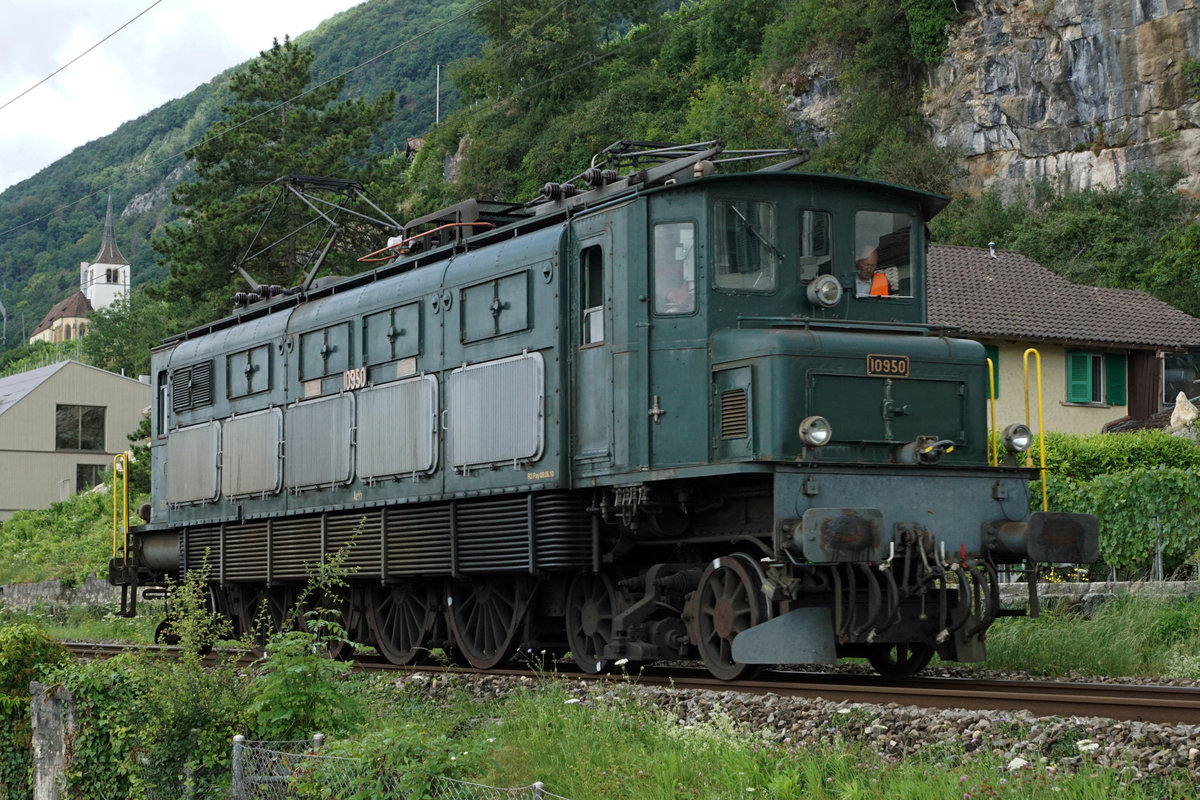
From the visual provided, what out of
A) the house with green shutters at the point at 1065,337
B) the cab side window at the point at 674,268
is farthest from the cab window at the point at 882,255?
the house with green shutters at the point at 1065,337

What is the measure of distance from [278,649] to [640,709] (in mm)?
2730

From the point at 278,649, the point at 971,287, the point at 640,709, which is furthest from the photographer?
the point at 971,287

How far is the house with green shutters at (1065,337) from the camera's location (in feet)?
110

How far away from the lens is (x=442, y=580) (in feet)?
48.4

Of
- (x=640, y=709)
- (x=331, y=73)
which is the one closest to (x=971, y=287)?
(x=640, y=709)

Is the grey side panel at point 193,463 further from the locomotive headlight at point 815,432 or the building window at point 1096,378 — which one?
the building window at point 1096,378

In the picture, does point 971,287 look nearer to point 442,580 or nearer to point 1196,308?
point 1196,308

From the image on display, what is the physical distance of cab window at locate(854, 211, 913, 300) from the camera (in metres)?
12.4

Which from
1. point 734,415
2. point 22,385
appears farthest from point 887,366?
point 22,385

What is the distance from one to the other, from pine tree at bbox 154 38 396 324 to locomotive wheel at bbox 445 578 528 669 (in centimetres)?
2517

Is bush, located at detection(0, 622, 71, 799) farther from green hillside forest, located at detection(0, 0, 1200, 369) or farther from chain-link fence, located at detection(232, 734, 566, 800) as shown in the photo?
green hillside forest, located at detection(0, 0, 1200, 369)

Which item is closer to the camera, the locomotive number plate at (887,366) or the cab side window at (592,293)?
the locomotive number plate at (887,366)

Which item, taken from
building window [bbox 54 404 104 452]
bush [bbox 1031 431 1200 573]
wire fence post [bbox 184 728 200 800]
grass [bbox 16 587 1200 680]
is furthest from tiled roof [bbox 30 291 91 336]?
wire fence post [bbox 184 728 200 800]

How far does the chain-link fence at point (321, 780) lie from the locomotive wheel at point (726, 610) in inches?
132
